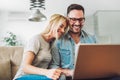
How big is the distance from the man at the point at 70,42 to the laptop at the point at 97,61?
0.65ft

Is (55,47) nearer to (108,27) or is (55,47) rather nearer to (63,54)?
(63,54)

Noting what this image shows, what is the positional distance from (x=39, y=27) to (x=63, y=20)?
17.8 ft

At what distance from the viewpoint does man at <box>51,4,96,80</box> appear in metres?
1.53

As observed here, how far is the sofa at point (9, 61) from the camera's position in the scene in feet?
7.48

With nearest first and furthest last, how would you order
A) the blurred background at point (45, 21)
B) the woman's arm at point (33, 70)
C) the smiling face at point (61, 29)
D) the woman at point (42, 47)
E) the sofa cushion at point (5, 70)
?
the woman's arm at point (33, 70)
the woman at point (42, 47)
the smiling face at point (61, 29)
the sofa cushion at point (5, 70)
the blurred background at point (45, 21)

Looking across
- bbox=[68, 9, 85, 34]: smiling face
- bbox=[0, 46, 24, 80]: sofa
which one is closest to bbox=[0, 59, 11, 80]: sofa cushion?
bbox=[0, 46, 24, 80]: sofa

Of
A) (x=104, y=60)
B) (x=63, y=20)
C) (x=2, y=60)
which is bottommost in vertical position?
(x=2, y=60)

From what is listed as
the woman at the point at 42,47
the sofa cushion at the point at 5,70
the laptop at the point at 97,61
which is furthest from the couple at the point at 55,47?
the sofa cushion at the point at 5,70

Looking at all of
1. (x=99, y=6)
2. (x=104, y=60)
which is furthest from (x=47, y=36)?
(x=99, y=6)

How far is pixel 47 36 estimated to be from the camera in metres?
1.62

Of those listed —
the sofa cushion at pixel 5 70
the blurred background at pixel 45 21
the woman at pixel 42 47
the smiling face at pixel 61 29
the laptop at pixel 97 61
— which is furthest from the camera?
the blurred background at pixel 45 21

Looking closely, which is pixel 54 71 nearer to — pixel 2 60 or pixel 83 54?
pixel 83 54

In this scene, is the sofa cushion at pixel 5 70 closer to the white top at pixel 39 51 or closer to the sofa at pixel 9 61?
the sofa at pixel 9 61

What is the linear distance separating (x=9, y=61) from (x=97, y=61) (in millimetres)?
1370
